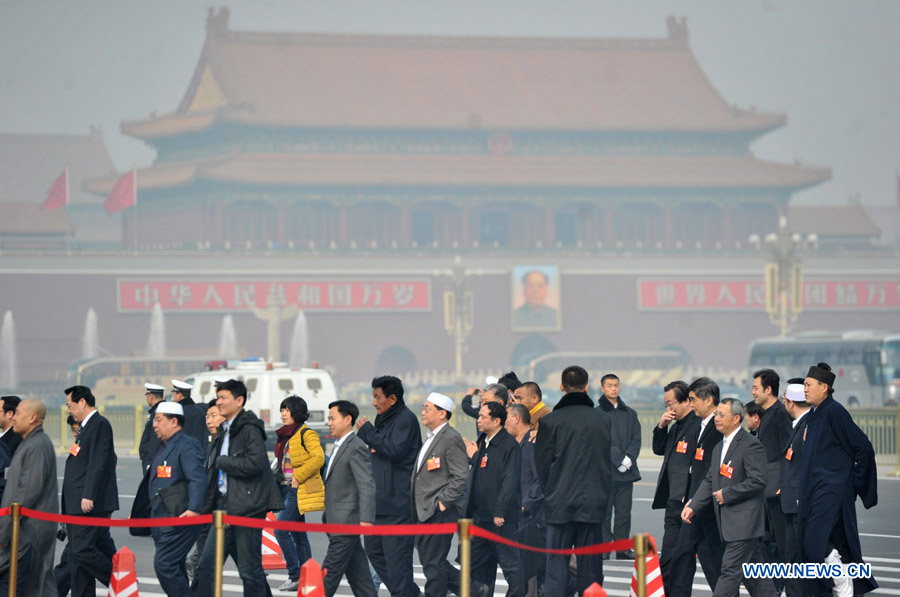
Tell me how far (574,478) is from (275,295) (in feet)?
119

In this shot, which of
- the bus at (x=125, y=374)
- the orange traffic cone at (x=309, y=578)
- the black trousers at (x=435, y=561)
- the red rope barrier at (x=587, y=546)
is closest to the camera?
the red rope barrier at (x=587, y=546)

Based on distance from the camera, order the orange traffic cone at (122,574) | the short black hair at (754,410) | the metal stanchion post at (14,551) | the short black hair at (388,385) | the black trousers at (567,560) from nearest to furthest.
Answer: the orange traffic cone at (122,574) < the metal stanchion post at (14,551) < the black trousers at (567,560) < the short black hair at (388,385) < the short black hair at (754,410)

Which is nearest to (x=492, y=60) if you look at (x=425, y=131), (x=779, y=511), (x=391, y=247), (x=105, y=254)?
(x=425, y=131)

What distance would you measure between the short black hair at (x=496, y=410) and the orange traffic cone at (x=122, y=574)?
252 cm

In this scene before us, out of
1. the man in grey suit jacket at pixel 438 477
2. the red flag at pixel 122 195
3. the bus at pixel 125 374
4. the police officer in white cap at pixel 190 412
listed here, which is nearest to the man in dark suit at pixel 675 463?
the man in grey suit jacket at pixel 438 477

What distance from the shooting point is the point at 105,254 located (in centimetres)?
4406

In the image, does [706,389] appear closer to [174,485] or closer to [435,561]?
[435,561]

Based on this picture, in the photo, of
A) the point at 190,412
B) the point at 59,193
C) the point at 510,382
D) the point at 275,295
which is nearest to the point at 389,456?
the point at 510,382

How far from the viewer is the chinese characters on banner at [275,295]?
144ft

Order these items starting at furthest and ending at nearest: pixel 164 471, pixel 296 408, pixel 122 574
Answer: pixel 296 408 → pixel 164 471 → pixel 122 574

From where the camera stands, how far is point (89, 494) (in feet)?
28.5

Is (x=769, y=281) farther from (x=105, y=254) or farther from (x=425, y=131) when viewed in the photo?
(x=105, y=254)

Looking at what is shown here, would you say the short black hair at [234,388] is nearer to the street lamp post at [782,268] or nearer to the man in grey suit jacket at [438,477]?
the man in grey suit jacket at [438,477]

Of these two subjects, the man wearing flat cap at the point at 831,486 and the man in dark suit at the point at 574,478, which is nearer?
the man wearing flat cap at the point at 831,486
